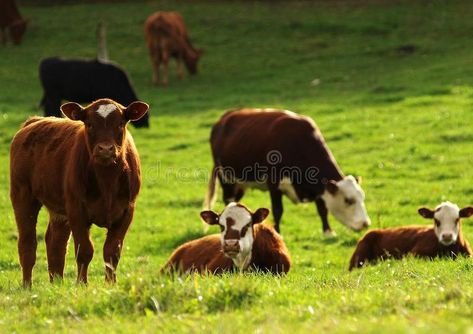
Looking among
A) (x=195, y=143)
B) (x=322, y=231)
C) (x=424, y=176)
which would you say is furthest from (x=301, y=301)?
(x=195, y=143)

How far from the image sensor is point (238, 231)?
1195 centimetres

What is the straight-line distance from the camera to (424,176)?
2006 centimetres

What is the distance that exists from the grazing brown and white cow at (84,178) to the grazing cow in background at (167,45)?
865 inches

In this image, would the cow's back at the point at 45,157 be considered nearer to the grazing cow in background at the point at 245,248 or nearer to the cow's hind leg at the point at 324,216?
the grazing cow in background at the point at 245,248

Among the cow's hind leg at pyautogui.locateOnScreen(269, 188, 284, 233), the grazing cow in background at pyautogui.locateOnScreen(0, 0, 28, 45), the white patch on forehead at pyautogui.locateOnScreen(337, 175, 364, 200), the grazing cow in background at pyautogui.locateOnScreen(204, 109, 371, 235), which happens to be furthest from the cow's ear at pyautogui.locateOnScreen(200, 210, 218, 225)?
the grazing cow in background at pyautogui.locateOnScreen(0, 0, 28, 45)

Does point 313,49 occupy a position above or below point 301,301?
below

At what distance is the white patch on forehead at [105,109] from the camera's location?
32.4 ft

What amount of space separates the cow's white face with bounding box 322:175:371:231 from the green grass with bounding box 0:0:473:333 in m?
0.38

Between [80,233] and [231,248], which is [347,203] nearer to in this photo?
[231,248]

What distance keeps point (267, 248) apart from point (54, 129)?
2.61m

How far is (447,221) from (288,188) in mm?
3718

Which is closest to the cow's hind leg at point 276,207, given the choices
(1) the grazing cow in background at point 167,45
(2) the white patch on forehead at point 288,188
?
(2) the white patch on forehead at point 288,188

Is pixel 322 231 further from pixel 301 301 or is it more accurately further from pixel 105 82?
pixel 105 82

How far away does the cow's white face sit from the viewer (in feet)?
54.7
